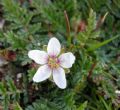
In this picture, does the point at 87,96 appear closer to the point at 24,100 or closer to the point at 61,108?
the point at 61,108

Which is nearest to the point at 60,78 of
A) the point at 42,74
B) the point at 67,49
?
the point at 42,74

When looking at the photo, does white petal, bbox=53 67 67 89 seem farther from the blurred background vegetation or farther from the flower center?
the blurred background vegetation

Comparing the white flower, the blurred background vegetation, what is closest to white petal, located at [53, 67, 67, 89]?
the white flower

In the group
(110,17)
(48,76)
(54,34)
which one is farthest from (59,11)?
(48,76)

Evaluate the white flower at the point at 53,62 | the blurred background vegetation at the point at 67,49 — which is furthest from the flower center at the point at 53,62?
the blurred background vegetation at the point at 67,49

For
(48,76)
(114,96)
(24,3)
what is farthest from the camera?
(24,3)

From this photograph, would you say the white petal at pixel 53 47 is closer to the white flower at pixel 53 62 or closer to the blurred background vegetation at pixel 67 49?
the white flower at pixel 53 62

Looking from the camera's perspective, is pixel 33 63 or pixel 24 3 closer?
pixel 33 63
